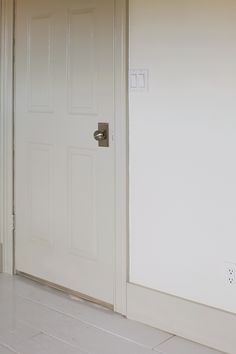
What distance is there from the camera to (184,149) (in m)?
2.58

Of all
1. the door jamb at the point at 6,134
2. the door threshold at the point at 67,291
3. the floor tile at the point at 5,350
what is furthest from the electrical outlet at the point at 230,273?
the door jamb at the point at 6,134

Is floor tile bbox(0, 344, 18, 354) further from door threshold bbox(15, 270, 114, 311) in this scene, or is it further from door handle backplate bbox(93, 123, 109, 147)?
Result: door handle backplate bbox(93, 123, 109, 147)

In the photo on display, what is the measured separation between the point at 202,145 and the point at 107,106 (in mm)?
646

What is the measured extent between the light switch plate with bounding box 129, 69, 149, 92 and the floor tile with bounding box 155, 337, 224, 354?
48.7 inches

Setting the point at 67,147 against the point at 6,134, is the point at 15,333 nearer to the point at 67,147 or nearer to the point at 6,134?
the point at 67,147

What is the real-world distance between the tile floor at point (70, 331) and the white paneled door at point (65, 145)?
16 cm

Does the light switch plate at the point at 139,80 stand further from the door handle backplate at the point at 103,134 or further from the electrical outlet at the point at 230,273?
the electrical outlet at the point at 230,273

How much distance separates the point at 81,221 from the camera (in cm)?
313

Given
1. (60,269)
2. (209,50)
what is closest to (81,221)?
(60,269)

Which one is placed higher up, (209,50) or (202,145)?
(209,50)

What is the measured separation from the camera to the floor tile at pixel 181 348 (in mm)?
2487

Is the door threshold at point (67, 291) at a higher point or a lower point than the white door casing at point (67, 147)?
lower

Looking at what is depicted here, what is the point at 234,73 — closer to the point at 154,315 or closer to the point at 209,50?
the point at 209,50

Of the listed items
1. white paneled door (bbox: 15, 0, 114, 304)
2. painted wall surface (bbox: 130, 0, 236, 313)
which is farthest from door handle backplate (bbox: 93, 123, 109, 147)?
painted wall surface (bbox: 130, 0, 236, 313)
